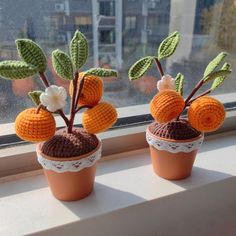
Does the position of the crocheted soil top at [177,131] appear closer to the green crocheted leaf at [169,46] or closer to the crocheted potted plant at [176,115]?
the crocheted potted plant at [176,115]

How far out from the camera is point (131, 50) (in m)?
0.64

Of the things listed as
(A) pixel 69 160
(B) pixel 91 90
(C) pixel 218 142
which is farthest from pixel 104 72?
(C) pixel 218 142

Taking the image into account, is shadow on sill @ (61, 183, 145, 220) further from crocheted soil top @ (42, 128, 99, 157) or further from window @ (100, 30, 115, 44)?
window @ (100, 30, 115, 44)

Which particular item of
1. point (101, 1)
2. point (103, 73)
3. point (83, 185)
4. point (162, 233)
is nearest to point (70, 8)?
point (101, 1)

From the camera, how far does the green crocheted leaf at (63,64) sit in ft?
1.45

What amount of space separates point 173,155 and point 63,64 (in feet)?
0.87

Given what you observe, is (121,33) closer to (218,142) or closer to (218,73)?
(218,73)

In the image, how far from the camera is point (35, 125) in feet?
1.40

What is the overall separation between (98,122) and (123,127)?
22 centimetres

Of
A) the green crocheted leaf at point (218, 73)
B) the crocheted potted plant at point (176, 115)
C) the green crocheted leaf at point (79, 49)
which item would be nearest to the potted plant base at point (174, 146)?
the crocheted potted plant at point (176, 115)

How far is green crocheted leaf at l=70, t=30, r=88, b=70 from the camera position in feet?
1.46

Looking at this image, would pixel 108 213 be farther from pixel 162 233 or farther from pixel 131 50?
pixel 131 50

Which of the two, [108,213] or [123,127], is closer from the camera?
[108,213]

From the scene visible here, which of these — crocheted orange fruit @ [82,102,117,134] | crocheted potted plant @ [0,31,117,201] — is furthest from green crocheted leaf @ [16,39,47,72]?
crocheted orange fruit @ [82,102,117,134]
